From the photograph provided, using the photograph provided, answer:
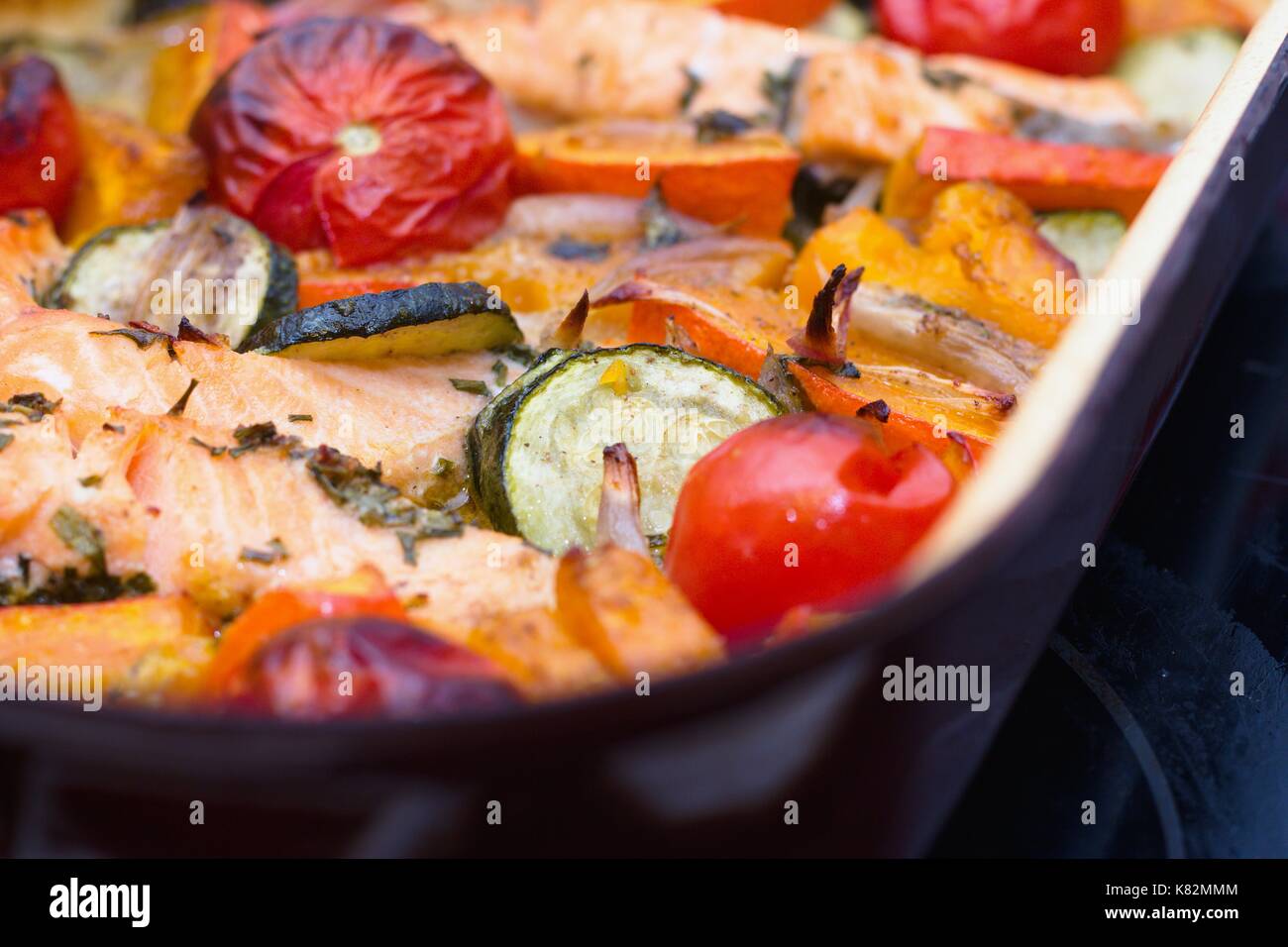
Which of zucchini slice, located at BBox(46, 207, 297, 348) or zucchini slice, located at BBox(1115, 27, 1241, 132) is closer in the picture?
zucchini slice, located at BBox(46, 207, 297, 348)

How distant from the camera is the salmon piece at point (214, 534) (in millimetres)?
1802

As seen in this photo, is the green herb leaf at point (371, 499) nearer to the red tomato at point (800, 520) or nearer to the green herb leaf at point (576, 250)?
the red tomato at point (800, 520)

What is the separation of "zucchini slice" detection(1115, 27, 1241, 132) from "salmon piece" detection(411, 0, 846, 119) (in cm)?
124

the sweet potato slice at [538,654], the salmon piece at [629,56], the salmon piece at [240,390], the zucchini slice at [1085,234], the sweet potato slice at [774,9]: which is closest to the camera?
the sweet potato slice at [538,654]

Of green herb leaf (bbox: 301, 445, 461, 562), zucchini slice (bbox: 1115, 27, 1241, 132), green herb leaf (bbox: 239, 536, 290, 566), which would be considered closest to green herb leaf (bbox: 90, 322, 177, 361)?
green herb leaf (bbox: 301, 445, 461, 562)

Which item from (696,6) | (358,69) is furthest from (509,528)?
(696,6)

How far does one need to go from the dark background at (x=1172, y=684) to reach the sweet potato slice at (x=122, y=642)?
1271 mm

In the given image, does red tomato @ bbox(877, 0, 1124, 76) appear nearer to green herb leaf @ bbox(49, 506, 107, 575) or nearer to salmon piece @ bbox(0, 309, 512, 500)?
salmon piece @ bbox(0, 309, 512, 500)

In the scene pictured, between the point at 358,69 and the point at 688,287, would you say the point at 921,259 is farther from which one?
the point at 358,69

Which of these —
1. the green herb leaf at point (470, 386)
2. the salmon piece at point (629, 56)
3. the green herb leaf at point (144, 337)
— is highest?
the salmon piece at point (629, 56)

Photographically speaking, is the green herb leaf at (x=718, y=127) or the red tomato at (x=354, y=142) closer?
the red tomato at (x=354, y=142)

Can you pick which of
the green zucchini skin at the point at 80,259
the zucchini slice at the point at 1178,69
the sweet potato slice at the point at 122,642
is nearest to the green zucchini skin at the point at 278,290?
the green zucchini skin at the point at 80,259

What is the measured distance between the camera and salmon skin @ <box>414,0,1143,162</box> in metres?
3.48
